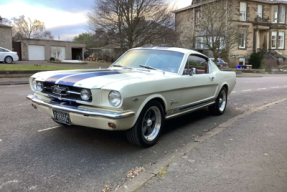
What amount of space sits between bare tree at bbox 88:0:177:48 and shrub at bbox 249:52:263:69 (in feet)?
63.1

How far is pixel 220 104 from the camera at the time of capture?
674cm

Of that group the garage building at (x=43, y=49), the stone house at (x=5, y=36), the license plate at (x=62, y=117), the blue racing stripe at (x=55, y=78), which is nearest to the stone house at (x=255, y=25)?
the garage building at (x=43, y=49)

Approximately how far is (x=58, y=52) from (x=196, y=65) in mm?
32117

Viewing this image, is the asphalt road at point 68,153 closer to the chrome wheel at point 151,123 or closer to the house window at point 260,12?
the chrome wheel at point 151,123

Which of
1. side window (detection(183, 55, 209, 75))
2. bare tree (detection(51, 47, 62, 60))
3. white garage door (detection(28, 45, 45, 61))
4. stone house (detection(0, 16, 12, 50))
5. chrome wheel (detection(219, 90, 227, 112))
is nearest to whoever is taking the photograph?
side window (detection(183, 55, 209, 75))

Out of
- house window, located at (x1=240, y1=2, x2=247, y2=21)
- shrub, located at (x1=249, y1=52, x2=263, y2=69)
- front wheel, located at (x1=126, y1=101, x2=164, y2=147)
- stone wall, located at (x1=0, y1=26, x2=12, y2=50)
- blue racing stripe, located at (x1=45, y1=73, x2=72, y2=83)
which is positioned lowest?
front wheel, located at (x1=126, y1=101, x2=164, y2=147)

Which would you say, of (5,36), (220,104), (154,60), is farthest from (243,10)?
(154,60)

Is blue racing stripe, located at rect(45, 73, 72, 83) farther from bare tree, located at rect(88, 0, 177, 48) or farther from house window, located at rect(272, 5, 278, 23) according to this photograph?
house window, located at rect(272, 5, 278, 23)

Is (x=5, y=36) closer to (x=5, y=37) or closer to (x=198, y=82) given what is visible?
(x=5, y=37)

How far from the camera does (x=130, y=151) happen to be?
406 centimetres

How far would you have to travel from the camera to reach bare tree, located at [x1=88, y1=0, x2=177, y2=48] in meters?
22.6

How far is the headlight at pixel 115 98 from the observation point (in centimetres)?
348

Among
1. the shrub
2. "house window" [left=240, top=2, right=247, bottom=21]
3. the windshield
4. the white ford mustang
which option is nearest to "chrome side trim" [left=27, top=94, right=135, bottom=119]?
the white ford mustang

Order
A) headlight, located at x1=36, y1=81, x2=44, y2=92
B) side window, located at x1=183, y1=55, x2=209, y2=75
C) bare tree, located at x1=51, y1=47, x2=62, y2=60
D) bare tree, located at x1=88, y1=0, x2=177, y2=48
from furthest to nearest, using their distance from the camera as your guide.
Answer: bare tree, located at x1=51, y1=47, x2=62, y2=60
bare tree, located at x1=88, y1=0, x2=177, y2=48
side window, located at x1=183, y1=55, x2=209, y2=75
headlight, located at x1=36, y1=81, x2=44, y2=92
